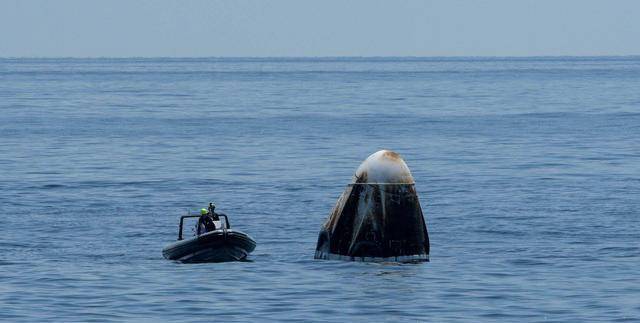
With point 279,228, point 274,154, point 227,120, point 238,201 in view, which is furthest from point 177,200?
point 227,120

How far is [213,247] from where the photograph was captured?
40281 mm

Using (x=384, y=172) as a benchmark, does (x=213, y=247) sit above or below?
below

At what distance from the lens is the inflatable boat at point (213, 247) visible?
40.2m

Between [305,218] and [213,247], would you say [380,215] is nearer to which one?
[213,247]

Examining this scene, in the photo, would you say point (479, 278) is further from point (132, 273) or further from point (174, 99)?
point (174, 99)

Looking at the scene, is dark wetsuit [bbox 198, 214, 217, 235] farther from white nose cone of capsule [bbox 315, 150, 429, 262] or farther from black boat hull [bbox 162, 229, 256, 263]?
white nose cone of capsule [bbox 315, 150, 429, 262]

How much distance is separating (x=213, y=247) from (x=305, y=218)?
40.6 ft

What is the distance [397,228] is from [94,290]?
8.28 m

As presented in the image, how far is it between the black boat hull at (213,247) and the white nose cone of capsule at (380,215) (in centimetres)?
348

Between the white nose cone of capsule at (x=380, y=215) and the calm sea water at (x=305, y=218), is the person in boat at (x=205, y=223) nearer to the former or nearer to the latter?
the calm sea water at (x=305, y=218)

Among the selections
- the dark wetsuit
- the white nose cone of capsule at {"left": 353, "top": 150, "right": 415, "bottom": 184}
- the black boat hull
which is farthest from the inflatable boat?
the white nose cone of capsule at {"left": 353, "top": 150, "right": 415, "bottom": 184}

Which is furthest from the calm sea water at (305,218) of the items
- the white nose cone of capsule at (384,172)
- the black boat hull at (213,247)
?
the white nose cone of capsule at (384,172)

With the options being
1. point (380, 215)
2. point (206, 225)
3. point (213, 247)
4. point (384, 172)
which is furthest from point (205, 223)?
point (384, 172)

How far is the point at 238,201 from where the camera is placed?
193ft
